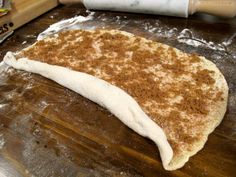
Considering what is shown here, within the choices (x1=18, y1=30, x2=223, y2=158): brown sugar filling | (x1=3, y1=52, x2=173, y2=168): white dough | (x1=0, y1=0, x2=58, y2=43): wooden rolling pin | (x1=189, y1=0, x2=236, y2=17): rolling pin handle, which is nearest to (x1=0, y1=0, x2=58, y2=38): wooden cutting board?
(x1=0, y1=0, x2=58, y2=43): wooden rolling pin

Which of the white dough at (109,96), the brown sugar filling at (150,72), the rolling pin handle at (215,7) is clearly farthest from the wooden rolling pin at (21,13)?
the rolling pin handle at (215,7)

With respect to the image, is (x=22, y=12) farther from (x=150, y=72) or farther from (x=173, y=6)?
(x=150, y=72)

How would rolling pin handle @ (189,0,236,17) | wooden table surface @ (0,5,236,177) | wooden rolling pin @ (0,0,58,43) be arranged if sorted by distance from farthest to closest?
1. wooden rolling pin @ (0,0,58,43)
2. rolling pin handle @ (189,0,236,17)
3. wooden table surface @ (0,5,236,177)

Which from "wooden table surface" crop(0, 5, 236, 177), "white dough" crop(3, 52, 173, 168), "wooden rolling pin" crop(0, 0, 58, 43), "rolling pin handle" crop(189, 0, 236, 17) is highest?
"rolling pin handle" crop(189, 0, 236, 17)

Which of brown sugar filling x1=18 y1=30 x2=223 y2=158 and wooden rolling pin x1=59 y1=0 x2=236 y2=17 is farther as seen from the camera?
wooden rolling pin x1=59 y1=0 x2=236 y2=17

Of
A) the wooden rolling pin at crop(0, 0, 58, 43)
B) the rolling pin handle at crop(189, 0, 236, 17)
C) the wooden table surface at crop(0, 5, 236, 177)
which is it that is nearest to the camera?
the wooden table surface at crop(0, 5, 236, 177)

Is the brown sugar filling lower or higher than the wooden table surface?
higher

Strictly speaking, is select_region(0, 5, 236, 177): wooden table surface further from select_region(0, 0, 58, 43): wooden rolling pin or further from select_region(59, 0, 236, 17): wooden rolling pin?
select_region(0, 0, 58, 43): wooden rolling pin
